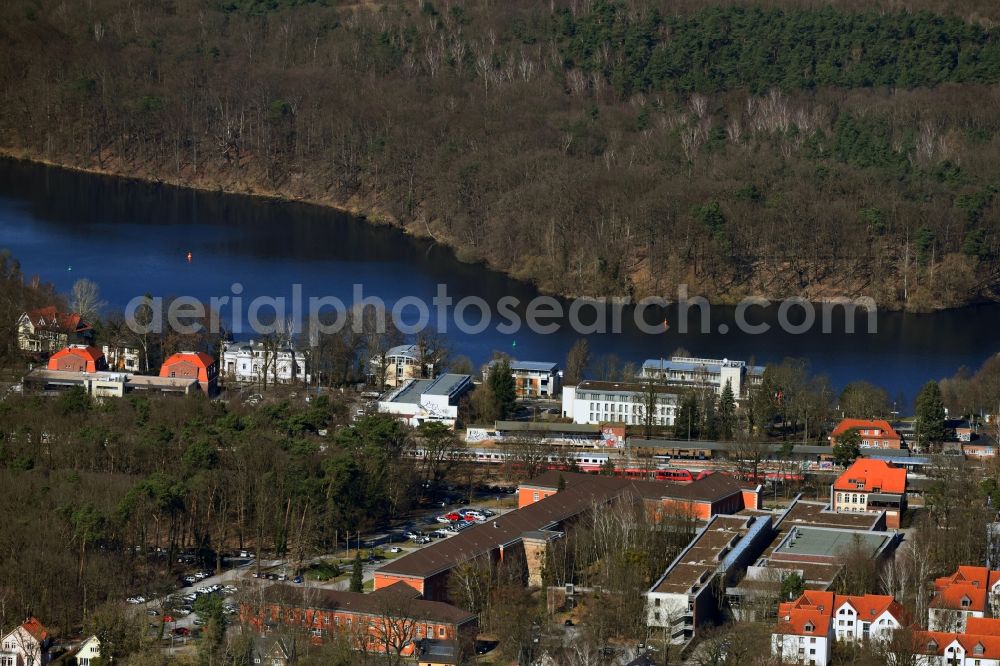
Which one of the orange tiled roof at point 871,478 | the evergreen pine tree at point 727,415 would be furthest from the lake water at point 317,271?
the orange tiled roof at point 871,478

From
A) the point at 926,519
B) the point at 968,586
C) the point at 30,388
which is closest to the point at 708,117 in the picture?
the point at 30,388

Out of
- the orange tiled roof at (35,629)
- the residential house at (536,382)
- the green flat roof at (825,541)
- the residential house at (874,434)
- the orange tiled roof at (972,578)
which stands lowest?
the orange tiled roof at (35,629)

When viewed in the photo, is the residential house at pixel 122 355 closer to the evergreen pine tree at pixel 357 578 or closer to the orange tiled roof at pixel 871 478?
the evergreen pine tree at pixel 357 578

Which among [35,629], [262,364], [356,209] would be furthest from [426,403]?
[356,209]

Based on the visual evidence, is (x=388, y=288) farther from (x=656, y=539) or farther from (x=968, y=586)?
(x=968, y=586)

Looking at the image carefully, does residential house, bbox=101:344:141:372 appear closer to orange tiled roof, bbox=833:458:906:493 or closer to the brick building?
the brick building

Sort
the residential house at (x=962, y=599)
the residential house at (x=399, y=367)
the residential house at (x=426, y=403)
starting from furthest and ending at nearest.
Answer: the residential house at (x=399, y=367), the residential house at (x=426, y=403), the residential house at (x=962, y=599)
